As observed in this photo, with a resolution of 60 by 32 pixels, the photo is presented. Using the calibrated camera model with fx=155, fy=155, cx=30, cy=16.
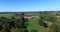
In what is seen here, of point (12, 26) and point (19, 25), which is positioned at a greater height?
point (12, 26)

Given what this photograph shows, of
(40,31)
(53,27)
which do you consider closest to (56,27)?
(53,27)

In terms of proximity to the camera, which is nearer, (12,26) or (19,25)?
(12,26)

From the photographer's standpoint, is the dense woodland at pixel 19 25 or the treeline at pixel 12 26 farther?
the dense woodland at pixel 19 25

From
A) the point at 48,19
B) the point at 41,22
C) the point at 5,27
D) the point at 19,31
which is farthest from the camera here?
the point at 48,19

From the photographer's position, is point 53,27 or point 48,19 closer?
point 53,27

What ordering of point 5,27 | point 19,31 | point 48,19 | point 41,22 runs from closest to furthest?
point 19,31 < point 5,27 < point 41,22 < point 48,19

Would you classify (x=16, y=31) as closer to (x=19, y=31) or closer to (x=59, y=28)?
(x=19, y=31)

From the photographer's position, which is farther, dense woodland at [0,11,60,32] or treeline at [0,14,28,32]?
dense woodland at [0,11,60,32]

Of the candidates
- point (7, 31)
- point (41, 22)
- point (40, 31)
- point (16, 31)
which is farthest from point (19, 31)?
point (41, 22)

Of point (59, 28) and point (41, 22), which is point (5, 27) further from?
point (41, 22)
